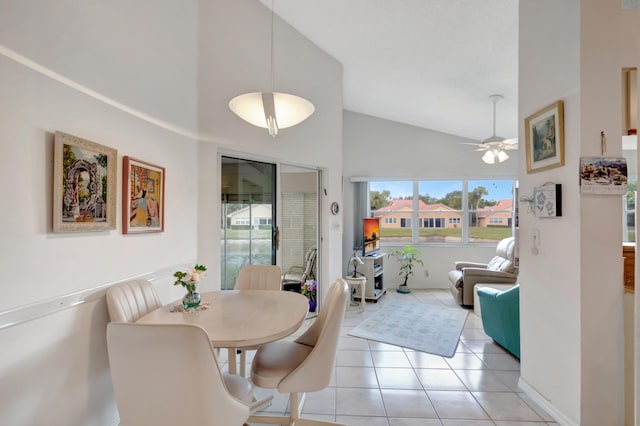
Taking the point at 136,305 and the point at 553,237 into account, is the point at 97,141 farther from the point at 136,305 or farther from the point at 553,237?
the point at 553,237

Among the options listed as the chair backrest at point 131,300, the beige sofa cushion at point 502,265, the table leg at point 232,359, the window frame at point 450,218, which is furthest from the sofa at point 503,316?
the chair backrest at point 131,300

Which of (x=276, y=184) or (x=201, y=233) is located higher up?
(x=276, y=184)

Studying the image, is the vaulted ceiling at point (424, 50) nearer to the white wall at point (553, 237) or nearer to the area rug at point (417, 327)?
the white wall at point (553, 237)

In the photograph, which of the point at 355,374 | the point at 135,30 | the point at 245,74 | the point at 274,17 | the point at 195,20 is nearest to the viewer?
the point at 135,30

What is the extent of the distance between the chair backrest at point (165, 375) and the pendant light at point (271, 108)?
131cm

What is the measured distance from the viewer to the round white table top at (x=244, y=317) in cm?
149

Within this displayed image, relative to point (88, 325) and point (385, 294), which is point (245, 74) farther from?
point (385, 294)

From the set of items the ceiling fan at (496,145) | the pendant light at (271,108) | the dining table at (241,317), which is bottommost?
the dining table at (241,317)

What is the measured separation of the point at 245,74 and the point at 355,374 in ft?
10.1

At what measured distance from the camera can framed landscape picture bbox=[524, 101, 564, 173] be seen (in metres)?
2.00

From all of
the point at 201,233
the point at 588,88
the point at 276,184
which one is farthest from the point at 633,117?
the point at 201,233

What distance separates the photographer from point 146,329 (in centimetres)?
114

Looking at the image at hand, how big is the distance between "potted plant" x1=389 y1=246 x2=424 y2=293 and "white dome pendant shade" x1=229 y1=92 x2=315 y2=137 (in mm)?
4415

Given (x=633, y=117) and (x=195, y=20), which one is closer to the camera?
(x=633, y=117)
